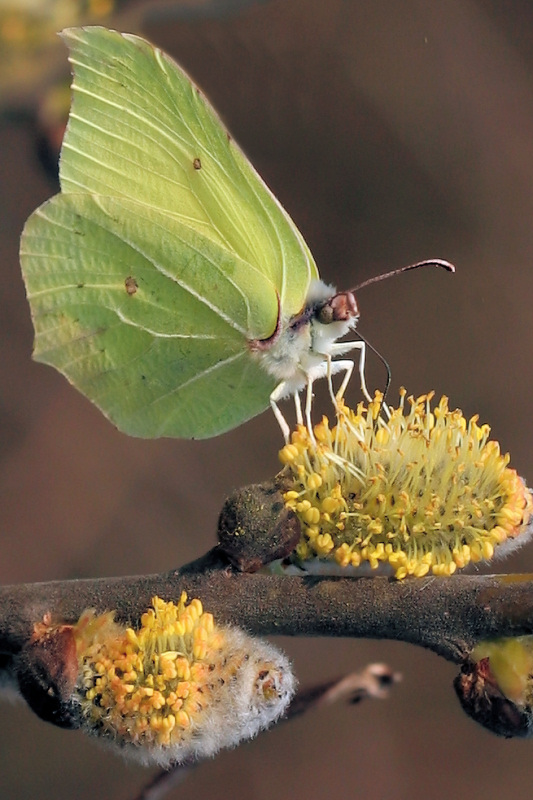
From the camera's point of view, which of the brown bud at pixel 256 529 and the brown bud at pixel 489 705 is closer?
the brown bud at pixel 489 705

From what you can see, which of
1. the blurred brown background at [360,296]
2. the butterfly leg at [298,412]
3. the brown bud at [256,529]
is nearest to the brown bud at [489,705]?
the brown bud at [256,529]

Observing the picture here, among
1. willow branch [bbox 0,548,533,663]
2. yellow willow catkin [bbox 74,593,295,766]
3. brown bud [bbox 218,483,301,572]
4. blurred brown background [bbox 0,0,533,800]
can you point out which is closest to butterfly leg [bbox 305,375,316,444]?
brown bud [bbox 218,483,301,572]

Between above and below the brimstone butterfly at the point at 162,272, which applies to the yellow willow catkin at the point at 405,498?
below

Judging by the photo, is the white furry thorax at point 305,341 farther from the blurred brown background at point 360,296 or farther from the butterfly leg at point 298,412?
the blurred brown background at point 360,296

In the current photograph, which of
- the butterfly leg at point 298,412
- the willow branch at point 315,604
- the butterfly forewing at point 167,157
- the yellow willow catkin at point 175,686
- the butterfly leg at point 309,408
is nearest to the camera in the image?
the yellow willow catkin at point 175,686

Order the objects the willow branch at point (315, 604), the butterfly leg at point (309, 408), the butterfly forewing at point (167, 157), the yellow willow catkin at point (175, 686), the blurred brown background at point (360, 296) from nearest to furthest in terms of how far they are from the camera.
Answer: the yellow willow catkin at point (175, 686) < the willow branch at point (315, 604) < the butterfly leg at point (309, 408) < the butterfly forewing at point (167, 157) < the blurred brown background at point (360, 296)

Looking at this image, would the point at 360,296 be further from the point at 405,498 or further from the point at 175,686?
the point at 175,686

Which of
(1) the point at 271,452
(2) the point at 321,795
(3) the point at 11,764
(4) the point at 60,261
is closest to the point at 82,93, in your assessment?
(4) the point at 60,261
